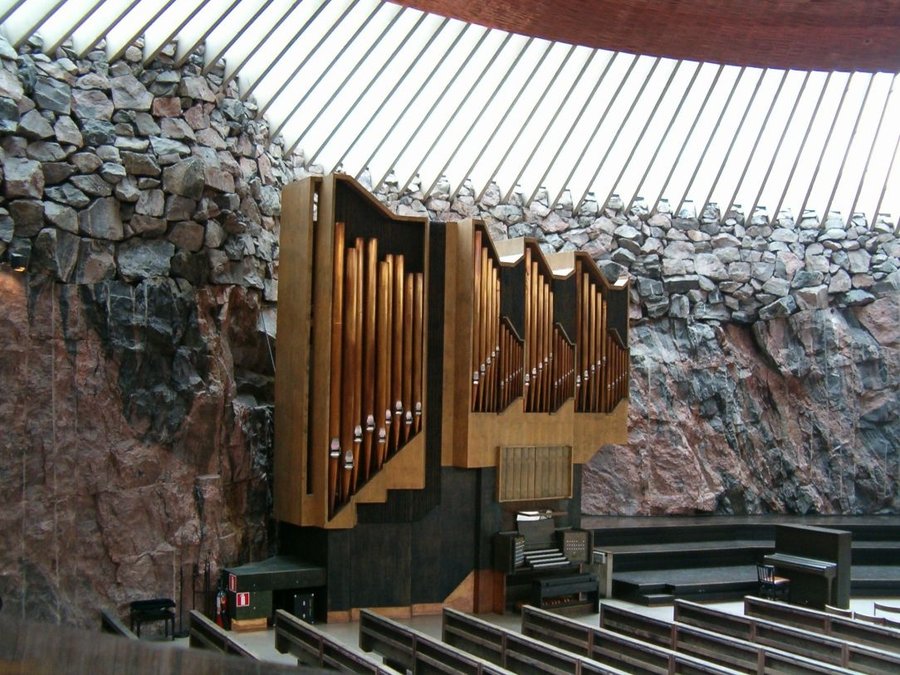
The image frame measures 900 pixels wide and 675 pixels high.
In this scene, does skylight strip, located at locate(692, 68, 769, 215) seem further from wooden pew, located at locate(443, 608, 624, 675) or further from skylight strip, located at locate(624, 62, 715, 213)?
wooden pew, located at locate(443, 608, 624, 675)

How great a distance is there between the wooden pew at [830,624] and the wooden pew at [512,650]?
234cm

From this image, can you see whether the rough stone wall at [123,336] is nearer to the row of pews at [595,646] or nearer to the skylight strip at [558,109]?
the row of pews at [595,646]

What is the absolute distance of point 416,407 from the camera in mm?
8688

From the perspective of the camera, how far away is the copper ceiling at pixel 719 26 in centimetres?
942

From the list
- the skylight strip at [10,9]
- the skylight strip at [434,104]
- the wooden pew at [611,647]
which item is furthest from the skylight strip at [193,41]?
the wooden pew at [611,647]

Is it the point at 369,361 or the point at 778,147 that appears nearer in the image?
the point at 369,361

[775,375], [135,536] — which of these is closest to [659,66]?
[775,375]

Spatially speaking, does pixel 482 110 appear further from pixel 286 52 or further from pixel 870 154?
pixel 870 154

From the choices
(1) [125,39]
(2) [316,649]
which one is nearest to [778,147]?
(1) [125,39]

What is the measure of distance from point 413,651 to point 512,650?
60 cm

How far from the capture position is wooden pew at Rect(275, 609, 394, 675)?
5.43 m

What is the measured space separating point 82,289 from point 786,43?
7.45 meters

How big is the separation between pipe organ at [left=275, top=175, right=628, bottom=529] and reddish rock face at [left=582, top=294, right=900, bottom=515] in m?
3.25

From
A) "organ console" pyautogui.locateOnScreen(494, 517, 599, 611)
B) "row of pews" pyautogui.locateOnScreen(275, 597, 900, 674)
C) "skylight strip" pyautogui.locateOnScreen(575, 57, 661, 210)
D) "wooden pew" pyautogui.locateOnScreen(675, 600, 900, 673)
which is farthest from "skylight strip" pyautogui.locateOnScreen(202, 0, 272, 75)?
"wooden pew" pyautogui.locateOnScreen(675, 600, 900, 673)
